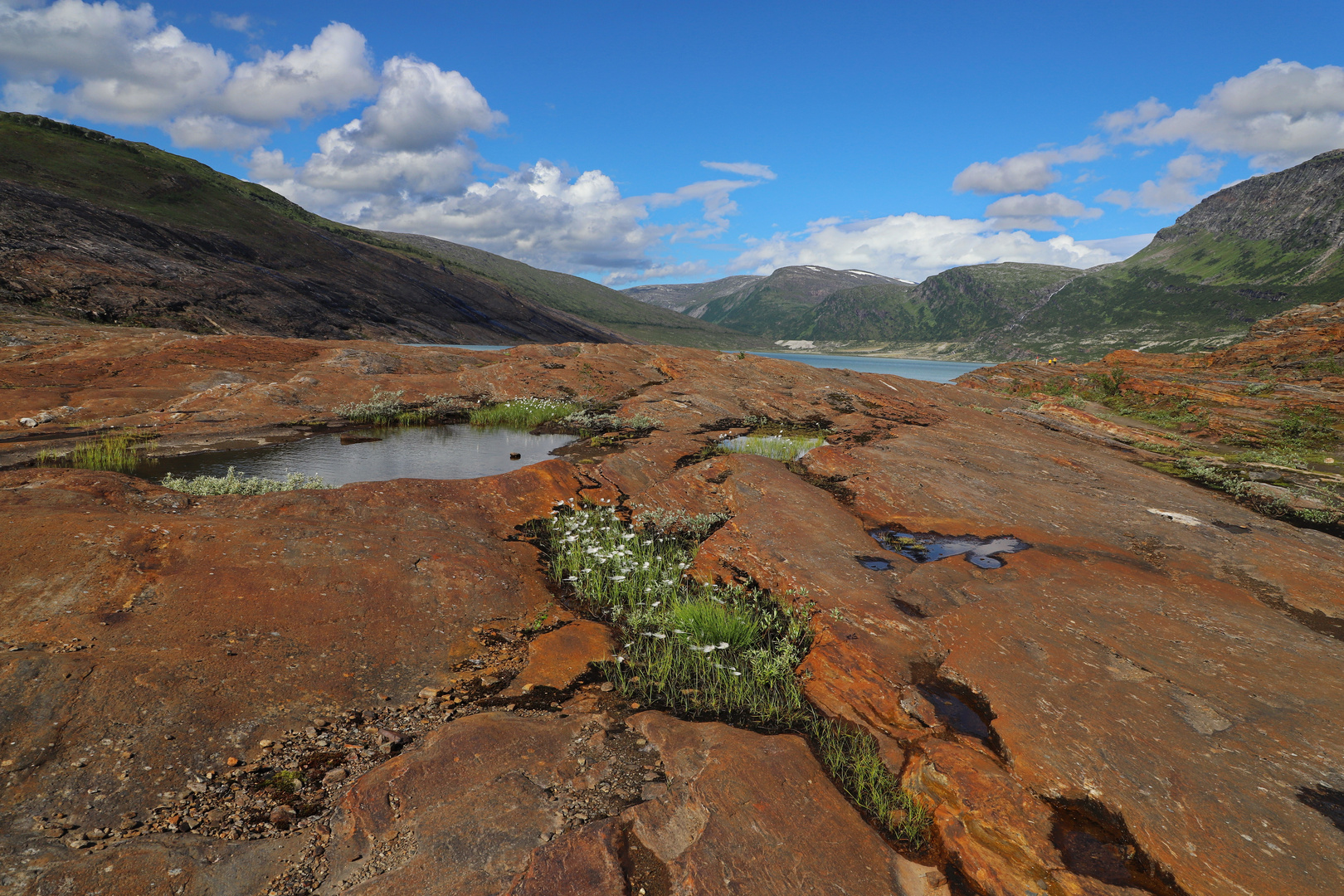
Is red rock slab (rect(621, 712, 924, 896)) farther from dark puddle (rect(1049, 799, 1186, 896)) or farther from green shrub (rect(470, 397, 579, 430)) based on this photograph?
green shrub (rect(470, 397, 579, 430))

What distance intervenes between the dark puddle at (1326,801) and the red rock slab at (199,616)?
8.86 metres

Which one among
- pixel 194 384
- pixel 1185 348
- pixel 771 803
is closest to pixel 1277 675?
pixel 771 803

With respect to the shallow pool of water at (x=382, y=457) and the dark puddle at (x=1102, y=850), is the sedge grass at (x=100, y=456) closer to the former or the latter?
the shallow pool of water at (x=382, y=457)

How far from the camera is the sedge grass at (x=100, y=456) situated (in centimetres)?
1346

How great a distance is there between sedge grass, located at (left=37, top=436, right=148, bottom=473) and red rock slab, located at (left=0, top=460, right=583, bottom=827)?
4476 mm

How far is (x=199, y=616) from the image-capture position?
265 inches

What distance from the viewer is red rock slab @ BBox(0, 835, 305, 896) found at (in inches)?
145

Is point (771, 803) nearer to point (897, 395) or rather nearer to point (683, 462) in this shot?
point (683, 462)

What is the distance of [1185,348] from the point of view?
578ft

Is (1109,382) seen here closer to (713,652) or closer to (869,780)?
(713,652)

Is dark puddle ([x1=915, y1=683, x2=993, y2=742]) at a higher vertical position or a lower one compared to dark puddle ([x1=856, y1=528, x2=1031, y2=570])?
lower

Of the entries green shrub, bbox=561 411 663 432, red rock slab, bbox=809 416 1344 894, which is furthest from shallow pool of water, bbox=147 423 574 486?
red rock slab, bbox=809 416 1344 894

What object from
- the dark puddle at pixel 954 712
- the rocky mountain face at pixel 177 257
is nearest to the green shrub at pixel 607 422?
the dark puddle at pixel 954 712

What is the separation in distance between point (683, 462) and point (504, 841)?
12.5 m
